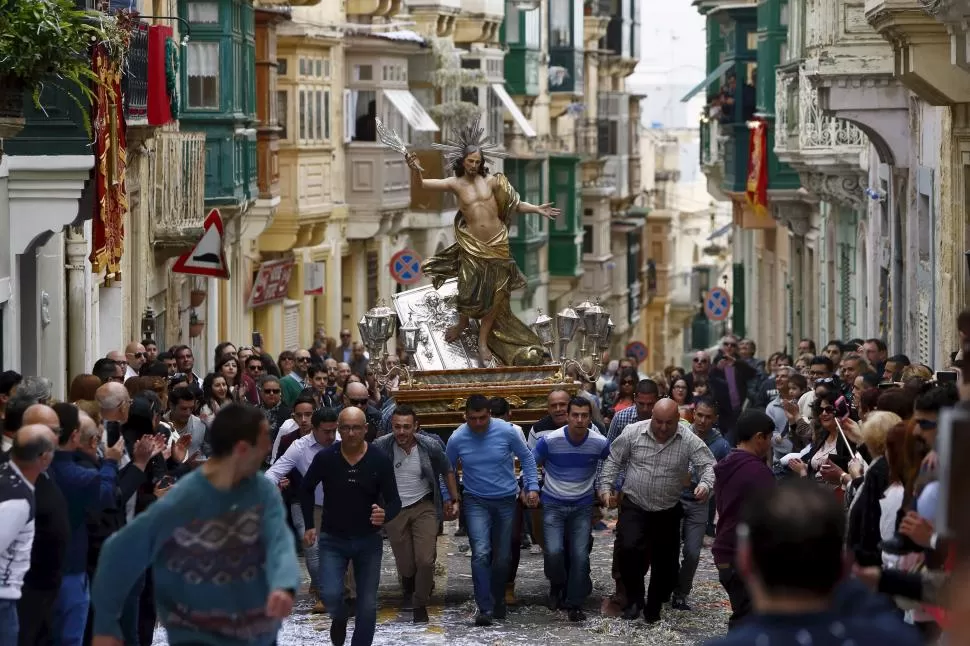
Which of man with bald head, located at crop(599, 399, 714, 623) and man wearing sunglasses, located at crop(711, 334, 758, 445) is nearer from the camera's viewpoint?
man with bald head, located at crop(599, 399, 714, 623)

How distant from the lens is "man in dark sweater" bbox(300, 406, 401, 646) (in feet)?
41.1

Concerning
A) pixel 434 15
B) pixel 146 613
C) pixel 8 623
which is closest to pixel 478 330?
pixel 146 613

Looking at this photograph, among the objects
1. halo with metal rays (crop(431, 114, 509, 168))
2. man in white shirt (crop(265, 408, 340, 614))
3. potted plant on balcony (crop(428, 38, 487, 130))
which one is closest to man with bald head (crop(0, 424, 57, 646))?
man in white shirt (crop(265, 408, 340, 614))

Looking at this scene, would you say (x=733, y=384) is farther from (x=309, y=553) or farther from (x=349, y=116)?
(x=349, y=116)

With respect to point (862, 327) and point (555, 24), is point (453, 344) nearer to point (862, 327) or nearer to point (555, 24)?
point (862, 327)

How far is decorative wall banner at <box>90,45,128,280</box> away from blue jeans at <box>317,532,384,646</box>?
6945 mm

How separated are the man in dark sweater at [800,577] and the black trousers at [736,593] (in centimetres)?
684

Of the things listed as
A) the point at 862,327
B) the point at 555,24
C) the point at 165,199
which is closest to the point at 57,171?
the point at 165,199

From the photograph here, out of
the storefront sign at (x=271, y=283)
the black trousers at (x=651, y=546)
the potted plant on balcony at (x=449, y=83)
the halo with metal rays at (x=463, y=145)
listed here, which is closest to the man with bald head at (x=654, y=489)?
the black trousers at (x=651, y=546)

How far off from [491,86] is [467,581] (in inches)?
1537

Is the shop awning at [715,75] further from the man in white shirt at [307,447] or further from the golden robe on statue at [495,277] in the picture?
the man in white shirt at [307,447]

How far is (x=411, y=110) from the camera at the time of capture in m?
45.2

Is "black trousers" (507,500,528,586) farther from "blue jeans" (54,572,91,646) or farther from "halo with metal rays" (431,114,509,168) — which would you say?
"blue jeans" (54,572,91,646)

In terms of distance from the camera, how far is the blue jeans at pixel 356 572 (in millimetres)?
12508
